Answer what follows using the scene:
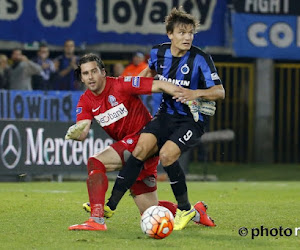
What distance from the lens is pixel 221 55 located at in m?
22.6

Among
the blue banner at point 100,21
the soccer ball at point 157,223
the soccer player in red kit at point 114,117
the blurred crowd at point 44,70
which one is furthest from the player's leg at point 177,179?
the blue banner at point 100,21

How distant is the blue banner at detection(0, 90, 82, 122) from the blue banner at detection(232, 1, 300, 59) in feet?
14.6

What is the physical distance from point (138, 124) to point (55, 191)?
17.1 ft

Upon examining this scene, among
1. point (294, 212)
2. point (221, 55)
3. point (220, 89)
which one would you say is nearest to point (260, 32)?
point (221, 55)

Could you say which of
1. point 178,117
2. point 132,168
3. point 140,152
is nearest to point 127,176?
point 132,168

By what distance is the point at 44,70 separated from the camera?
18953 millimetres

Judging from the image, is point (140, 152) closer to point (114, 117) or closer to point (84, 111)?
point (114, 117)

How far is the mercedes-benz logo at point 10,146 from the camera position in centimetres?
1662

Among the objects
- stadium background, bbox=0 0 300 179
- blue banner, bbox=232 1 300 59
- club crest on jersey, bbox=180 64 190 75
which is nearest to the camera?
club crest on jersey, bbox=180 64 190 75

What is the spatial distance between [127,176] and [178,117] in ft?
2.68

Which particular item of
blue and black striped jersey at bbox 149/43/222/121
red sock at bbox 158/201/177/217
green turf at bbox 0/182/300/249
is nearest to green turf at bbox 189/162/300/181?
green turf at bbox 0/182/300/249

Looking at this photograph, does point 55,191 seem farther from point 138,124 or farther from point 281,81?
point 281,81

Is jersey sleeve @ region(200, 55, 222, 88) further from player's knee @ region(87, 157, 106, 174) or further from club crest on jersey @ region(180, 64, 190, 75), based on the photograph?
Answer: player's knee @ region(87, 157, 106, 174)

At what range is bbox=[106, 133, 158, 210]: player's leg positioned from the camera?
9.31m
